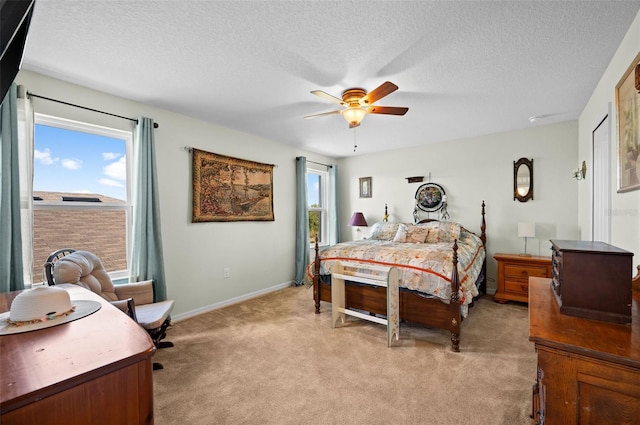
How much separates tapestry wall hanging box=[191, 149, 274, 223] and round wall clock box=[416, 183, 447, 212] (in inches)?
102

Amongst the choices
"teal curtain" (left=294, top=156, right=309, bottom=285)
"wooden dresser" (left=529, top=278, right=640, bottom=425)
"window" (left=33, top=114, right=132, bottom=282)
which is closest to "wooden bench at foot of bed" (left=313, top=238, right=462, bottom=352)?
"teal curtain" (left=294, top=156, right=309, bottom=285)

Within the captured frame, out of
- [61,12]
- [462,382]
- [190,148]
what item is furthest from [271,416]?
[190,148]

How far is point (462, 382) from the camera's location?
208 centimetres

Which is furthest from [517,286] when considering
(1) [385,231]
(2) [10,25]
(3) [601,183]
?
(2) [10,25]

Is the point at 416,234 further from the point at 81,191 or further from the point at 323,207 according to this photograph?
the point at 81,191

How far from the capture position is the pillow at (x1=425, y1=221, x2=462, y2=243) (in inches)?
159

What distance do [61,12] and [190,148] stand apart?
1849mm

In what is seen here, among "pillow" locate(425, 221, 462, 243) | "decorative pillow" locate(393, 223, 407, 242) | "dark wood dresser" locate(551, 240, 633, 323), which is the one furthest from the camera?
"decorative pillow" locate(393, 223, 407, 242)

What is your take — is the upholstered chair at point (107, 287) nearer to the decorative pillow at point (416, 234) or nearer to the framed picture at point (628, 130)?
the decorative pillow at point (416, 234)

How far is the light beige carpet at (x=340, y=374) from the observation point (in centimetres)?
178

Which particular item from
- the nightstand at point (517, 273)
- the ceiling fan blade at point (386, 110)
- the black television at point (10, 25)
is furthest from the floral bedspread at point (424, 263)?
the black television at point (10, 25)

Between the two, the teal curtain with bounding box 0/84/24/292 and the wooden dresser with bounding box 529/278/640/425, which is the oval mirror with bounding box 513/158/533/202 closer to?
the wooden dresser with bounding box 529/278/640/425

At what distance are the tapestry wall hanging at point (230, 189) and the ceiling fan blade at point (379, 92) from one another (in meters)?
2.14

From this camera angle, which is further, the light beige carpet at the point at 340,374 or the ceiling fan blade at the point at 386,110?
the ceiling fan blade at the point at 386,110
